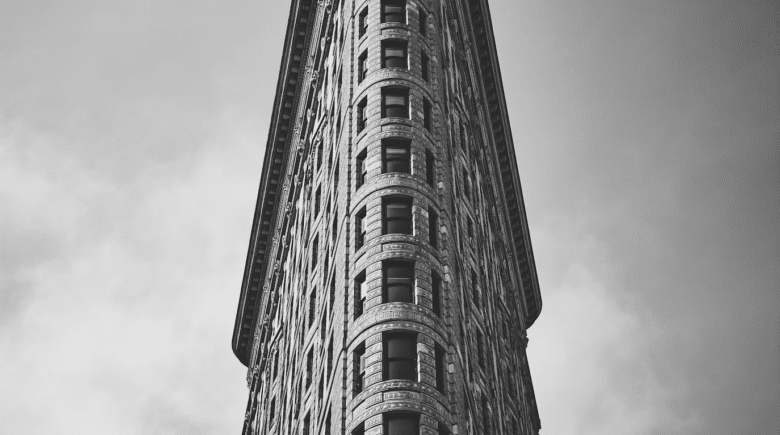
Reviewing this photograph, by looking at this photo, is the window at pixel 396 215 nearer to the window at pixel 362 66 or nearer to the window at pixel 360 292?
the window at pixel 360 292

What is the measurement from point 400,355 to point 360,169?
13.9 metres

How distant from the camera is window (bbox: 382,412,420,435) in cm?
5550

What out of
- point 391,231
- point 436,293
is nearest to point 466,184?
point 391,231

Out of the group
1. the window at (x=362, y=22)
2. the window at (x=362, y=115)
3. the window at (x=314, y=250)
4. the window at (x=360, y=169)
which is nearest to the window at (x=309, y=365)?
the window at (x=314, y=250)

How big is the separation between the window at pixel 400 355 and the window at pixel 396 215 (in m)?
6.76

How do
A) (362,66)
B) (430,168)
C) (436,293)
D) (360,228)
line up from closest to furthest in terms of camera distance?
(436,293)
(360,228)
(430,168)
(362,66)

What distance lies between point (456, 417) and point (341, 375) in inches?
240

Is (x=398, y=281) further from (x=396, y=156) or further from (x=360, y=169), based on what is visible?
(x=360, y=169)

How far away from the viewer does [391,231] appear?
63781mm

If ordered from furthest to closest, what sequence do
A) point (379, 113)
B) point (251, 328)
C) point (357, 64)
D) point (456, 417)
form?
point (251, 328)
point (357, 64)
point (379, 113)
point (456, 417)

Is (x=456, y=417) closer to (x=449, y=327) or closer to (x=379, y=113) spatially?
(x=449, y=327)

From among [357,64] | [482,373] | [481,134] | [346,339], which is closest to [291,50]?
[481,134]

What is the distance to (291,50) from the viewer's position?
105 metres

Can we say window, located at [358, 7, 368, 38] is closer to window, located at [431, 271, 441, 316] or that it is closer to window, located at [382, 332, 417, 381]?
window, located at [431, 271, 441, 316]
